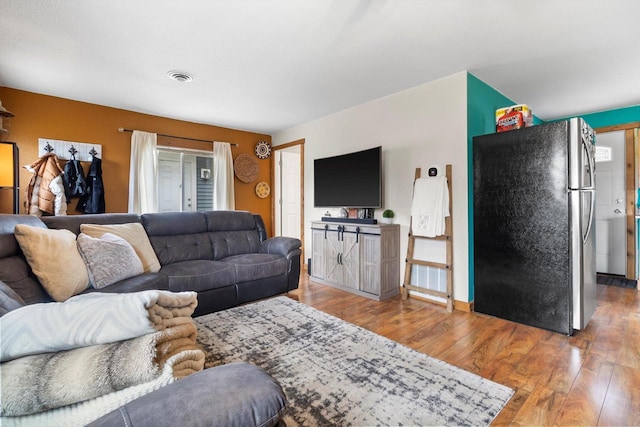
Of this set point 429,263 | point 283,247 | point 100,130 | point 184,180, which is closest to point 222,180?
point 184,180

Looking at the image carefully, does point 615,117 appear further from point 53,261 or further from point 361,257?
point 53,261

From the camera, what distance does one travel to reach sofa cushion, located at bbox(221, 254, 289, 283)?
9.60 ft

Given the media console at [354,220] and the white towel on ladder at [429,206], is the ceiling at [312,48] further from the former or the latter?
the media console at [354,220]

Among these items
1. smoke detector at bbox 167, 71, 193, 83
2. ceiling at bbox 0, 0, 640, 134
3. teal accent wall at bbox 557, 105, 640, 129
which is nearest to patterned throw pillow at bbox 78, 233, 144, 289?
ceiling at bbox 0, 0, 640, 134

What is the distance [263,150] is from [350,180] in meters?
2.37

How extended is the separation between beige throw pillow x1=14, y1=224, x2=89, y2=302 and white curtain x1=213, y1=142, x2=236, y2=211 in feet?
9.57

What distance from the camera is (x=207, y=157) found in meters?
5.26

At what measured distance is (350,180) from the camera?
385cm

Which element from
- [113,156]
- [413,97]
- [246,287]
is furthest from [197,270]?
[413,97]

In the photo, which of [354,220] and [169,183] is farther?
[169,183]

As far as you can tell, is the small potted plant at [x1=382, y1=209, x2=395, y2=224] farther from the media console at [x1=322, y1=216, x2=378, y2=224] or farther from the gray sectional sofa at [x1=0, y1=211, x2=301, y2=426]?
the gray sectional sofa at [x1=0, y1=211, x2=301, y2=426]

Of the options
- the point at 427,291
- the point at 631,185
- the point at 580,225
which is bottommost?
the point at 427,291

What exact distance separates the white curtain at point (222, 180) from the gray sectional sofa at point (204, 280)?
1357mm

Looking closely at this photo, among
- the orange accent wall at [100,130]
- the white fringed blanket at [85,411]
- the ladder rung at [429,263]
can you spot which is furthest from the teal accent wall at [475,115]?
the orange accent wall at [100,130]
